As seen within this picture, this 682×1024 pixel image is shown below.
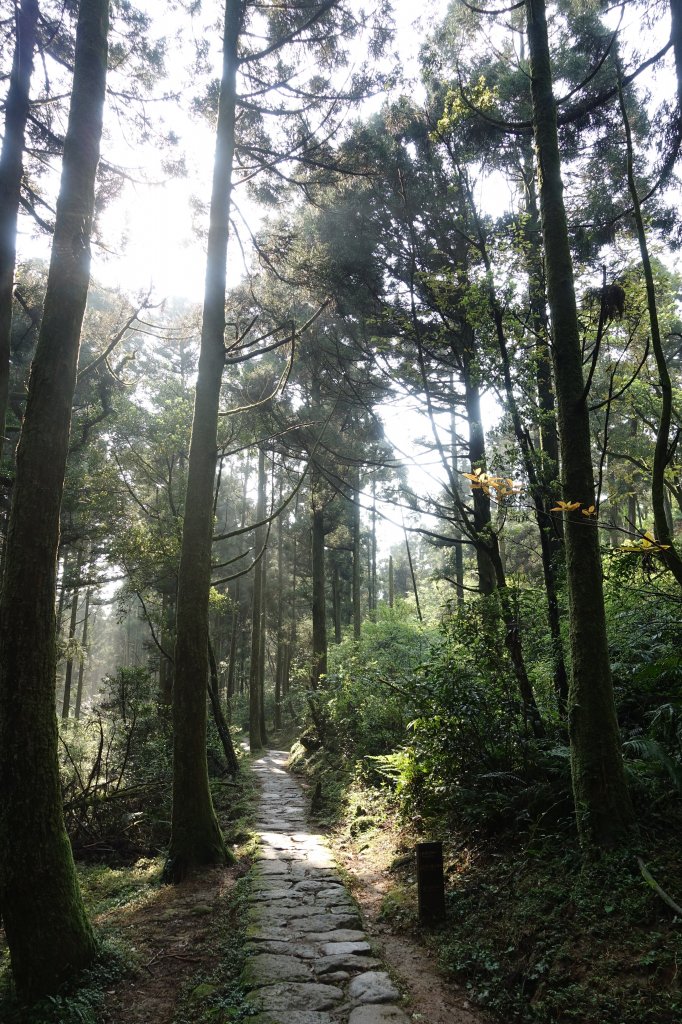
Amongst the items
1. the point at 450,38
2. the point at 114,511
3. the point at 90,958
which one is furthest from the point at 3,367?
the point at 450,38

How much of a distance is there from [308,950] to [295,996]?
2.46 ft

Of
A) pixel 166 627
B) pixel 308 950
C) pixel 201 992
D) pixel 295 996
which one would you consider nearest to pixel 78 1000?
pixel 201 992

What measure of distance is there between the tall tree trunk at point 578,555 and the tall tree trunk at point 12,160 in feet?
19.8

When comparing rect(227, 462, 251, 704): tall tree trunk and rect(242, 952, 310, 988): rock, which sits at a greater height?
rect(227, 462, 251, 704): tall tree trunk

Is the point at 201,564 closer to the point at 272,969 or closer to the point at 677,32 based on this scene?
the point at 272,969

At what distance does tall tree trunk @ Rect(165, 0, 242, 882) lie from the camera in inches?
249

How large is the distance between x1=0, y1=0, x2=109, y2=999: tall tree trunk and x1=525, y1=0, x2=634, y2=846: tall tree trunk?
147 inches

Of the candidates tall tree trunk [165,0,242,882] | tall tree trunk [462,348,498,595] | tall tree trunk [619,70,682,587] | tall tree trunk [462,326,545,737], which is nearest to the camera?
tall tree trunk [619,70,682,587]

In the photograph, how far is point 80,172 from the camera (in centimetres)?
497

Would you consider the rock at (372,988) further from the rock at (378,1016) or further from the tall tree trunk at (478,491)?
the tall tree trunk at (478,491)

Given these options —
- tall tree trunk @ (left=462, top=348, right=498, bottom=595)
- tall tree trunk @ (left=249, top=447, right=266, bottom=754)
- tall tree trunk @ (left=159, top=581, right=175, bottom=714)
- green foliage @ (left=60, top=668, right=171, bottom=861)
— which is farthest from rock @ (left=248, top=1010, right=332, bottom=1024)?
tall tree trunk @ (left=249, top=447, right=266, bottom=754)

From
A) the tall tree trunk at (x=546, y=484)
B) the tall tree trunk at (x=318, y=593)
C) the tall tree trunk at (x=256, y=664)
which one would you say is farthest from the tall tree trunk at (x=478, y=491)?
the tall tree trunk at (x=256, y=664)

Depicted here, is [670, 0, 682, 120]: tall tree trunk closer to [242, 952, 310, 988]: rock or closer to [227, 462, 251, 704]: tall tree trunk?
[242, 952, 310, 988]: rock

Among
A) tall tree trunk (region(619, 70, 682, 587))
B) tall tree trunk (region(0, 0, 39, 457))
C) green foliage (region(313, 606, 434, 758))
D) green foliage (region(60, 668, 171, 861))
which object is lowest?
green foliage (region(60, 668, 171, 861))
